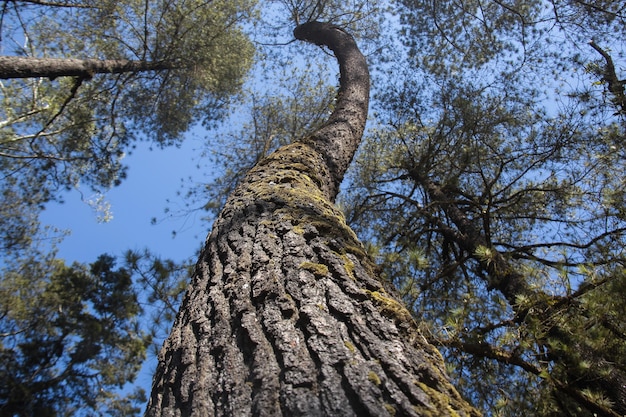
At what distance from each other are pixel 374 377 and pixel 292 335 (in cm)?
27

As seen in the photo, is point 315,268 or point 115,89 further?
point 115,89

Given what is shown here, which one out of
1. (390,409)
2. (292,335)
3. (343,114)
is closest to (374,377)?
(390,409)

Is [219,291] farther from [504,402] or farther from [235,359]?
[504,402]

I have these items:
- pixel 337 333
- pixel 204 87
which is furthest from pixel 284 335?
pixel 204 87

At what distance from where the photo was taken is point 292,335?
119 cm

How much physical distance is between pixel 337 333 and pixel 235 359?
294mm

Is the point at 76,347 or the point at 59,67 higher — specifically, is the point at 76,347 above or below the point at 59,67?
below

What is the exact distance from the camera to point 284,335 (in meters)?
1.20

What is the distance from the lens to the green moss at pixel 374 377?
1.03 metres

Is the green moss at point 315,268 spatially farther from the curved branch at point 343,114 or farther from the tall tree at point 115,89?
the tall tree at point 115,89

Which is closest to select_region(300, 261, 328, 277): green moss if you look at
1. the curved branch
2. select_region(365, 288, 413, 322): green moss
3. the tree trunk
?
the tree trunk

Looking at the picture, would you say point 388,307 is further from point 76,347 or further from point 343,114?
point 76,347

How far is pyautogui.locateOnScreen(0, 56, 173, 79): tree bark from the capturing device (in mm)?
4531

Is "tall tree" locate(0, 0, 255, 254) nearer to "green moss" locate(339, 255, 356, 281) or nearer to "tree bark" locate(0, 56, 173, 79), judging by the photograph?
"tree bark" locate(0, 56, 173, 79)
